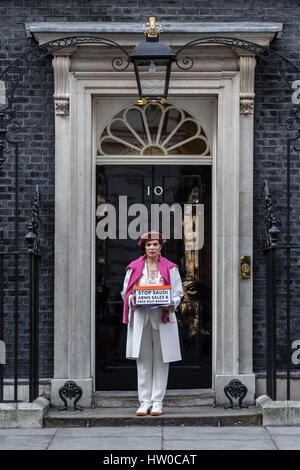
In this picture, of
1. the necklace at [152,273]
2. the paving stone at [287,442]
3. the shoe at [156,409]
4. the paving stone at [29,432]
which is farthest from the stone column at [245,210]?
the paving stone at [29,432]

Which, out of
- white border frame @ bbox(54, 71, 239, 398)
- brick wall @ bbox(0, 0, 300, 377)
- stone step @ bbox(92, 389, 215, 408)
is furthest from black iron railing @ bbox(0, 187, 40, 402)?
stone step @ bbox(92, 389, 215, 408)

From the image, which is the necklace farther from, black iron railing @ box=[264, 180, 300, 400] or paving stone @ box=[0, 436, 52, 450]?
paving stone @ box=[0, 436, 52, 450]

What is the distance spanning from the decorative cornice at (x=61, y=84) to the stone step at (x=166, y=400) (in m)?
3.03

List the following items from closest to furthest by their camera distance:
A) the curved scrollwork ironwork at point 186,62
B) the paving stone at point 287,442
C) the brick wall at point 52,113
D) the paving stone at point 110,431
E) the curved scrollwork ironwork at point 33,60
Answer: the paving stone at point 287,442 < the paving stone at point 110,431 < the curved scrollwork ironwork at point 33,60 < the curved scrollwork ironwork at point 186,62 < the brick wall at point 52,113

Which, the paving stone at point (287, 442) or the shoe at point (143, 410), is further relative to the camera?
the shoe at point (143, 410)

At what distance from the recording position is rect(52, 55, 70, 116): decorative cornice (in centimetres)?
991

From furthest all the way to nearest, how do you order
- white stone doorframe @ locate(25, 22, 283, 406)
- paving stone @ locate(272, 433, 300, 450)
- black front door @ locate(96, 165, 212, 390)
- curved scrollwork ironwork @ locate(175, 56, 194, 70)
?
black front door @ locate(96, 165, 212, 390) < white stone doorframe @ locate(25, 22, 283, 406) < curved scrollwork ironwork @ locate(175, 56, 194, 70) < paving stone @ locate(272, 433, 300, 450)

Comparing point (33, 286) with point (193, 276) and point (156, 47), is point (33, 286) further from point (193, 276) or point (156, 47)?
point (156, 47)

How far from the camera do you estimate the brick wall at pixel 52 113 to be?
10023 mm

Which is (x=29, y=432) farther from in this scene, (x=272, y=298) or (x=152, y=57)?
(x=152, y=57)

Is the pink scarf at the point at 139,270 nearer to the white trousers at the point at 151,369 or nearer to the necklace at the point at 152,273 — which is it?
the necklace at the point at 152,273

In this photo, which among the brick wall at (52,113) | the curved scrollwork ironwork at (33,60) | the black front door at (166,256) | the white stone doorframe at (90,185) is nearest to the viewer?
the curved scrollwork ironwork at (33,60)

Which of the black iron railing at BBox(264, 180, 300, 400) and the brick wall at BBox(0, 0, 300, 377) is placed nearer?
the black iron railing at BBox(264, 180, 300, 400)

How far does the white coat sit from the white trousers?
10 centimetres
